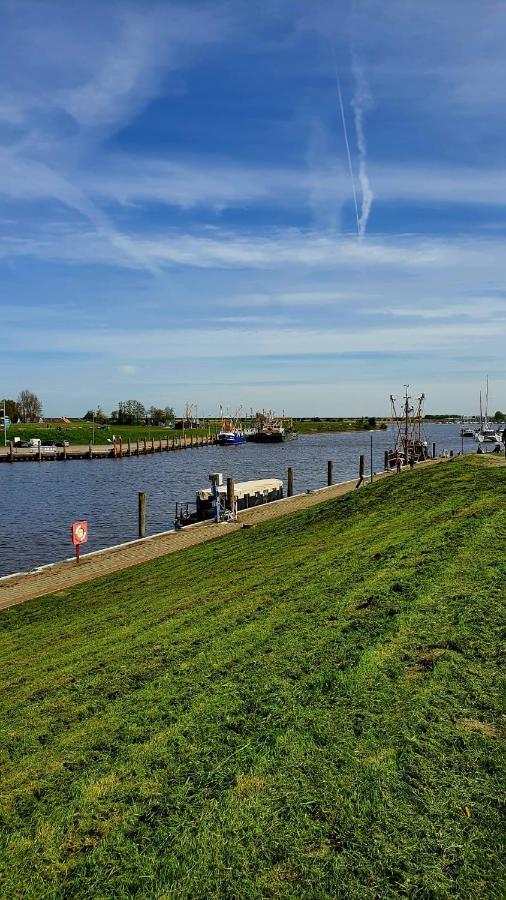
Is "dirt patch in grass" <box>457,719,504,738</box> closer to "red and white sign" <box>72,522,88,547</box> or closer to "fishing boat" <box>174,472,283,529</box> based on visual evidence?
"red and white sign" <box>72,522,88,547</box>

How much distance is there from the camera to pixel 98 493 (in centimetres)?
5266

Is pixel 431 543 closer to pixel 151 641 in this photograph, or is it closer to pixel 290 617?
pixel 290 617

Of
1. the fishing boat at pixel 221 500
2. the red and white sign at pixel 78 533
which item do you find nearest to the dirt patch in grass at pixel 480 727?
the red and white sign at pixel 78 533

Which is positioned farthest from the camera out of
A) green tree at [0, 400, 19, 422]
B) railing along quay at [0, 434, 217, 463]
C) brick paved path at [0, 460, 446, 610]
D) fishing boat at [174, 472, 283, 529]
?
green tree at [0, 400, 19, 422]

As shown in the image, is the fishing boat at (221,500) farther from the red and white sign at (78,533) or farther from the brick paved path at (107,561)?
the red and white sign at (78,533)

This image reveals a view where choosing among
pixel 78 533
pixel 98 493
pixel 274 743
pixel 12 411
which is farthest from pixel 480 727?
pixel 12 411

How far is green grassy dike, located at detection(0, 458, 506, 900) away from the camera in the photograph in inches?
183

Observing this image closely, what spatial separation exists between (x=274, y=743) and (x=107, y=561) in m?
16.7

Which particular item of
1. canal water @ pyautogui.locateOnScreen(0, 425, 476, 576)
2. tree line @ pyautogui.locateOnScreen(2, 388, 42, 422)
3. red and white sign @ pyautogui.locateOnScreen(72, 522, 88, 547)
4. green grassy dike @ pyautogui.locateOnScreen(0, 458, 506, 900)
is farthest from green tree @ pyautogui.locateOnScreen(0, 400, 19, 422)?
green grassy dike @ pyautogui.locateOnScreen(0, 458, 506, 900)

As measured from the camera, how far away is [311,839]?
484cm

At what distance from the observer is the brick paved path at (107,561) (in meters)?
18.7

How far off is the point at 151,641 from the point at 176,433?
150 m

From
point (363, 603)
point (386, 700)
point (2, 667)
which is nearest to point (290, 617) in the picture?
point (363, 603)

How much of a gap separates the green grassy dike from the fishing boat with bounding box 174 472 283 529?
18.1 m
